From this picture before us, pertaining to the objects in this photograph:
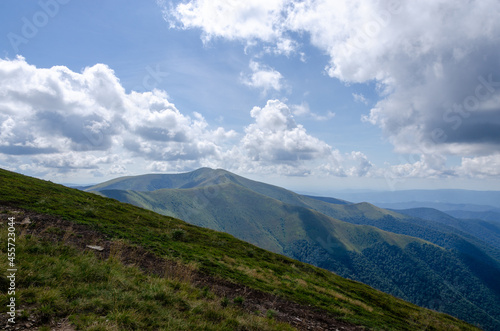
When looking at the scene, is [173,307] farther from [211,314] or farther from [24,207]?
[24,207]

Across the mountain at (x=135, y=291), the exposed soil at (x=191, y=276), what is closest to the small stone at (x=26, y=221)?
the exposed soil at (x=191, y=276)

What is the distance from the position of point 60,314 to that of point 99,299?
1.24 meters

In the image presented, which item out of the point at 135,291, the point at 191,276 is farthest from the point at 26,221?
the point at 135,291

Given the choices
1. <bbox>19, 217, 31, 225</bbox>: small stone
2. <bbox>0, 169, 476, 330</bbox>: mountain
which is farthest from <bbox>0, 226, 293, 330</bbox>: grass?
<bbox>19, 217, 31, 225</bbox>: small stone

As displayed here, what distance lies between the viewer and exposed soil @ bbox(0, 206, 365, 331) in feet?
47.0

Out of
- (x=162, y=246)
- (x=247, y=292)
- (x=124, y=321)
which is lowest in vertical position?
(x=247, y=292)

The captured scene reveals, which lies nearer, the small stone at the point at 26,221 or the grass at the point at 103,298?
the grass at the point at 103,298

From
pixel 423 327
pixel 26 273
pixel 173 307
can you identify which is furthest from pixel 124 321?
pixel 423 327

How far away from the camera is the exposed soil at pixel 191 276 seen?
14.3 metres

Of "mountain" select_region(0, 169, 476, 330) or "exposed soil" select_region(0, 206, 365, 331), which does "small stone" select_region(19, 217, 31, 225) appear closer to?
"exposed soil" select_region(0, 206, 365, 331)

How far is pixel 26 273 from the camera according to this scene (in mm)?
9375

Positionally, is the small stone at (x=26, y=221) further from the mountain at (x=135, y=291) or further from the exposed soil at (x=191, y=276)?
the mountain at (x=135, y=291)

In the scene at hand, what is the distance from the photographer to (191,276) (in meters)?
15.8

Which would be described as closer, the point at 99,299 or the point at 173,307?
the point at 99,299
